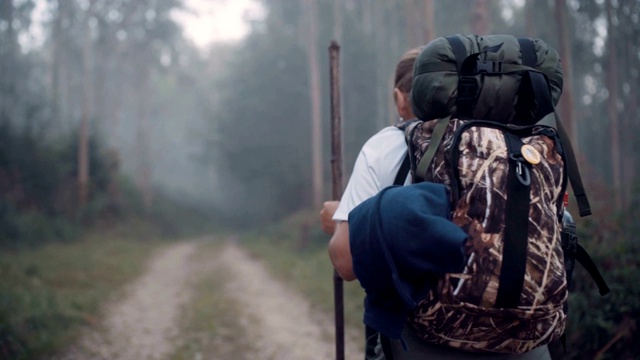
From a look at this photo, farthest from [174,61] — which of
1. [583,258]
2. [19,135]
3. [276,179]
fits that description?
[583,258]

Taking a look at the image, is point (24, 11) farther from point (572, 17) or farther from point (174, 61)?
point (572, 17)

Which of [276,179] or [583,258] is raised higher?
[583,258]

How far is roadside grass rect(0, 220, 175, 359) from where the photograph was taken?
227 inches

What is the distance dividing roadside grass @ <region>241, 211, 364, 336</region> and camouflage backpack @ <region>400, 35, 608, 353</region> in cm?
541

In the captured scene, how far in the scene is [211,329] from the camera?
686 cm

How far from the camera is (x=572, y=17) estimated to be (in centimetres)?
2220

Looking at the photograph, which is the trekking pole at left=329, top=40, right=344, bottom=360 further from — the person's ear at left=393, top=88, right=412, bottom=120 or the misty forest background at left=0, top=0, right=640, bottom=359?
the misty forest background at left=0, top=0, right=640, bottom=359

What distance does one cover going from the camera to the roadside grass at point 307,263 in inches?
312

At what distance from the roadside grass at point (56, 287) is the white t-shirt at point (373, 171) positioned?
16.8 feet

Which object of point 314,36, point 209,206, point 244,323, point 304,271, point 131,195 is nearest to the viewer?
point 244,323

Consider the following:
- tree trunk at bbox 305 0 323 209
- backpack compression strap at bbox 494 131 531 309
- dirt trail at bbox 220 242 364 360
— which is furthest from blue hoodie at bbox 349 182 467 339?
tree trunk at bbox 305 0 323 209

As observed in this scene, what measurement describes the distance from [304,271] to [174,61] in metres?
22.7

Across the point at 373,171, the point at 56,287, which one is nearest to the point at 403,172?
the point at 373,171

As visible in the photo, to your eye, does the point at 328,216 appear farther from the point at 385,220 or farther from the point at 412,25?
the point at 412,25
